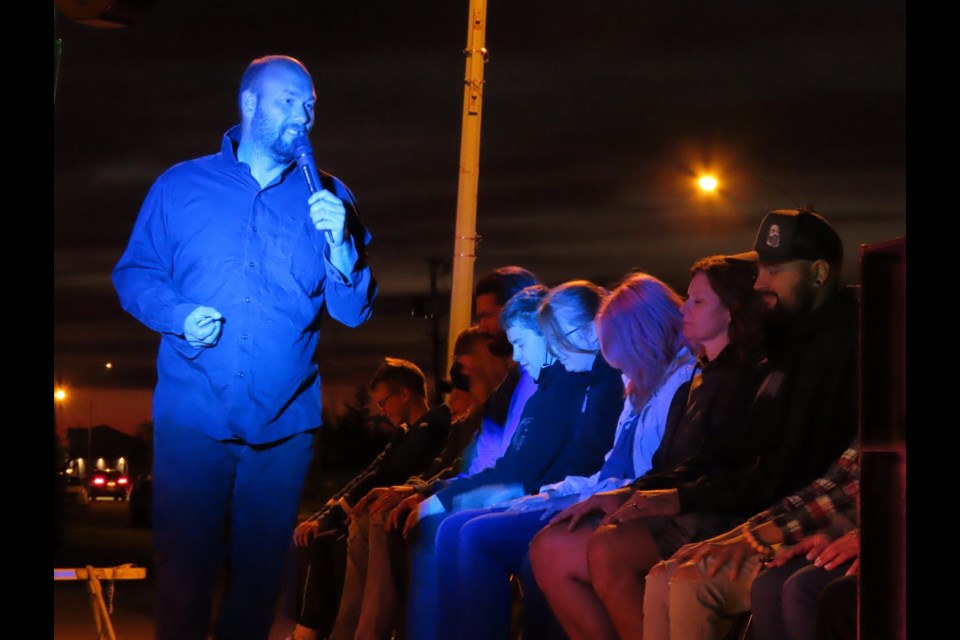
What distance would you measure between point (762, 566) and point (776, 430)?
39 centimetres

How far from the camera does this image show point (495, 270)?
5770 mm

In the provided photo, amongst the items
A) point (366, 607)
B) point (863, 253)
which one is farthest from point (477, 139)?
point (863, 253)

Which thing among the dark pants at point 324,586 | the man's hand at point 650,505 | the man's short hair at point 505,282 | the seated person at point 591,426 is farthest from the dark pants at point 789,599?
the dark pants at point 324,586

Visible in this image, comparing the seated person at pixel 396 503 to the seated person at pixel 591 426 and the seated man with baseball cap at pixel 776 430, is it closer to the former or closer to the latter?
the seated person at pixel 591 426

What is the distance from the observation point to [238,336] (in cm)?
352

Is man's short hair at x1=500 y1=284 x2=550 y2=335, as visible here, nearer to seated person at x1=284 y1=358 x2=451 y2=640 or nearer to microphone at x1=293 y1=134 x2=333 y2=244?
seated person at x1=284 y1=358 x2=451 y2=640

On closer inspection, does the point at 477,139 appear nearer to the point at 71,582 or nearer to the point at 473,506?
the point at 473,506

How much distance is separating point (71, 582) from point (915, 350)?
357 inches

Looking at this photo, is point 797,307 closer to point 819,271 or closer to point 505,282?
point 819,271

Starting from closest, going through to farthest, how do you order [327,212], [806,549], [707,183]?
[327,212] → [806,549] → [707,183]

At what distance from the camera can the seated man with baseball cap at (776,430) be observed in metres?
3.92

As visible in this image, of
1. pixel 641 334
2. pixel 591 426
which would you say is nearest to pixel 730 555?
pixel 641 334

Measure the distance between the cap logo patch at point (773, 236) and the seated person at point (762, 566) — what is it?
24.1 inches

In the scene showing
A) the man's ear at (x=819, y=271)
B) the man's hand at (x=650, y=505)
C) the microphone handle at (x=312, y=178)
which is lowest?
the man's hand at (x=650, y=505)
